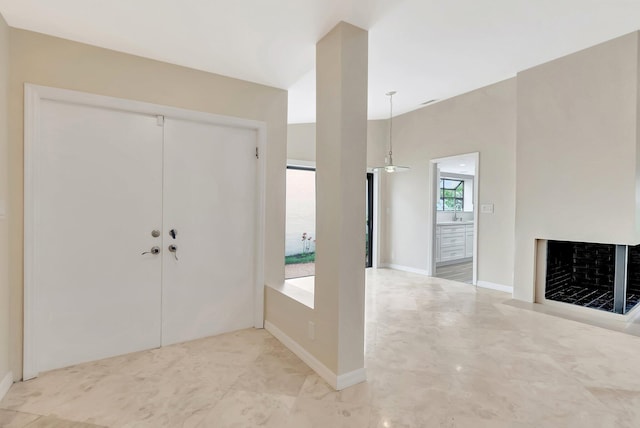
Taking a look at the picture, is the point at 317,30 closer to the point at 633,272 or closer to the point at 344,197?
the point at 344,197

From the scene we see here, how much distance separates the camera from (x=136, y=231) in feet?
8.31

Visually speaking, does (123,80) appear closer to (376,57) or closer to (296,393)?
(376,57)

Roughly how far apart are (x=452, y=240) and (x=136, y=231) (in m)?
6.10

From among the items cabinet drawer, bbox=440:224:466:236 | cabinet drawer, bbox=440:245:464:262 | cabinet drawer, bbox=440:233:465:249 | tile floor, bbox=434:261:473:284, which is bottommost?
tile floor, bbox=434:261:473:284

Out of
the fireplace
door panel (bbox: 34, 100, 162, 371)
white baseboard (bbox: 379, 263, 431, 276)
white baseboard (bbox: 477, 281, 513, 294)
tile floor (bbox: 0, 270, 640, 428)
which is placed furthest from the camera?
white baseboard (bbox: 379, 263, 431, 276)

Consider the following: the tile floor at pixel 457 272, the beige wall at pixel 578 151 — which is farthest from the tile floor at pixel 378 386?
the tile floor at pixel 457 272

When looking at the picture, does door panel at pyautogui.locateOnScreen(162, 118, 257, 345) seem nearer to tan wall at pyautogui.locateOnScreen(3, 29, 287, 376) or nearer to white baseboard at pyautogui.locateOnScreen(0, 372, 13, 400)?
tan wall at pyautogui.locateOnScreen(3, 29, 287, 376)

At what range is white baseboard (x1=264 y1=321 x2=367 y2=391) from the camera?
6.66 ft

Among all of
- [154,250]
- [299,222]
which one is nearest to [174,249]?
Result: [154,250]

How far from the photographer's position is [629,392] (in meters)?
2.01

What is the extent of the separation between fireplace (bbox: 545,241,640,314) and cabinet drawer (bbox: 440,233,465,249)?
235cm

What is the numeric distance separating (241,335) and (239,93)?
2373 mm

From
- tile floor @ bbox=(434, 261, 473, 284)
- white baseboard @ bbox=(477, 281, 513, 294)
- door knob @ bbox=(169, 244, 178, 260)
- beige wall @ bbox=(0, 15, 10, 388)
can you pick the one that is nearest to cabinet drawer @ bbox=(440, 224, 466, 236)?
tile floor @ bbox=(434, 261, 473, 284)

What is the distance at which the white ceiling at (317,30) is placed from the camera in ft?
6.40
